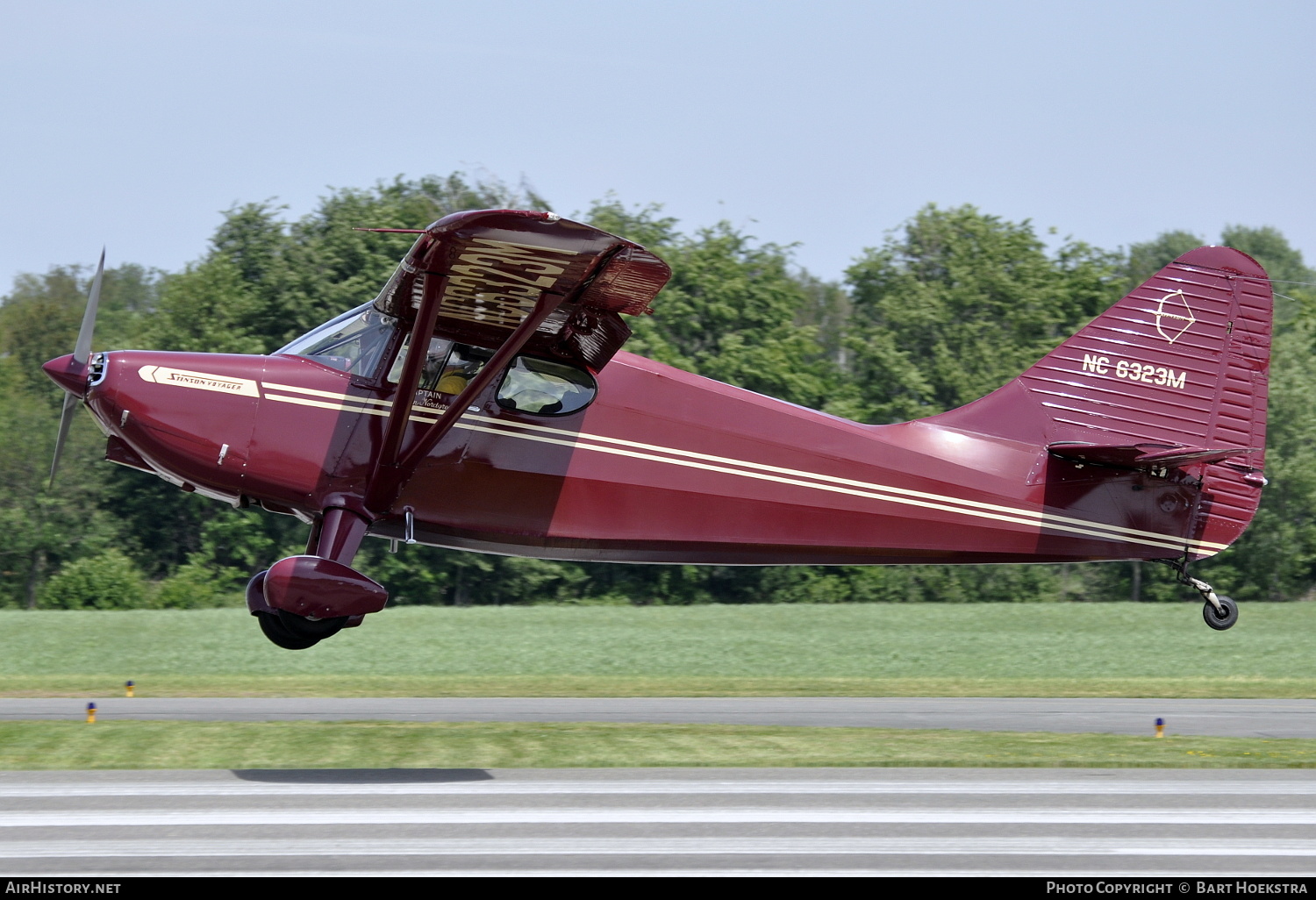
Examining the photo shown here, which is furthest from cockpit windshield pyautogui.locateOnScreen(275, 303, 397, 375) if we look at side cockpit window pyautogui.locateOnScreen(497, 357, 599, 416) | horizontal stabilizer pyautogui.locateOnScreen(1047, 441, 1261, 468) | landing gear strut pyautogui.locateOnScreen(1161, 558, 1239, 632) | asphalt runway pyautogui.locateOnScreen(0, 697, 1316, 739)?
landing gear strut pyautogui.locateOnScreen(1161, 558, 1239, 632)

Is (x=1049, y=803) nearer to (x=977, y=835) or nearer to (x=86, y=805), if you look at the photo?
(x=977, y=835)

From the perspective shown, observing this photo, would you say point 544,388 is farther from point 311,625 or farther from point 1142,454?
point 1142,454

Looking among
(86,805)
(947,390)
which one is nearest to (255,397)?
(86,805)

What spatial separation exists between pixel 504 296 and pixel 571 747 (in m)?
4.63

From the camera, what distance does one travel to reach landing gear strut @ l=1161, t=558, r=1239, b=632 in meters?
12.0

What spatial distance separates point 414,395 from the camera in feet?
33.2

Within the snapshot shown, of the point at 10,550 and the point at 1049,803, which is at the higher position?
the point at 1049,803

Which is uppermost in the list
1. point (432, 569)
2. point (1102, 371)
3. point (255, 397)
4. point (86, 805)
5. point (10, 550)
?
point (1102, 371)

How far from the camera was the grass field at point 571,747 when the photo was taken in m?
11.4

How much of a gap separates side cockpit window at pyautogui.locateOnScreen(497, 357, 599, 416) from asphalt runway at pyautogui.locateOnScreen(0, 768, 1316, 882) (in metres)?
3.11

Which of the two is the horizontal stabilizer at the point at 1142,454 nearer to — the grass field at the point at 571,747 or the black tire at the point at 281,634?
the grass field at the point at 571,747

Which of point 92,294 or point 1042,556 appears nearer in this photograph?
point 92,294
